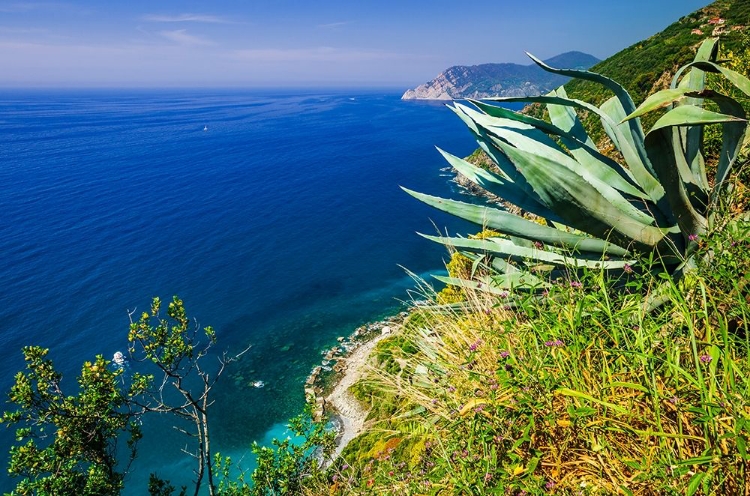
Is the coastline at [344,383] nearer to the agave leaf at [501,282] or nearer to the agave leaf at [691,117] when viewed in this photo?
the agave leaf at [501,282]

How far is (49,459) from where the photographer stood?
7.05 meters

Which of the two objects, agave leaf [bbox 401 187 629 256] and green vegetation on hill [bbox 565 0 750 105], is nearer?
agave leaf [bbox 401 187 629 256]

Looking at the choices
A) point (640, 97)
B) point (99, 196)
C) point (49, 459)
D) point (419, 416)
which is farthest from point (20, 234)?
point (640, 97)

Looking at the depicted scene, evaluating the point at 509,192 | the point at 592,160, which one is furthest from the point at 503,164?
the point at 592,160

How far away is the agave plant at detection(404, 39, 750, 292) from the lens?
2557mm

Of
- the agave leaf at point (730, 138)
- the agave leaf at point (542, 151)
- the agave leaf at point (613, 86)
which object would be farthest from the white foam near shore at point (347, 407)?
the agave leaf at point (730, 138)

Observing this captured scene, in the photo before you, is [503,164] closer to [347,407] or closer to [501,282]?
[501,282]

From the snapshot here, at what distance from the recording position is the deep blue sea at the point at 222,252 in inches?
1006

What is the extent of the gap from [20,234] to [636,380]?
195 ft

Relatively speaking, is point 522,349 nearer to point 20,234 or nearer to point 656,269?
point 656,269

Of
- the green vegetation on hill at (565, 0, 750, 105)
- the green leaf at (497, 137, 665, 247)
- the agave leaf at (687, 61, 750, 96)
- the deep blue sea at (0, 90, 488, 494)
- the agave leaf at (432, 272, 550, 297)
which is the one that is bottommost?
the deep blue sea at (0, 90, 488, 494)

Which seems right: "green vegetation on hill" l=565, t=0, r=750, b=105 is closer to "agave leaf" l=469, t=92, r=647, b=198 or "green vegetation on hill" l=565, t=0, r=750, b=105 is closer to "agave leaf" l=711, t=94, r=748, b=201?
"agave leaf" l=469, t=92, r=647, b=198

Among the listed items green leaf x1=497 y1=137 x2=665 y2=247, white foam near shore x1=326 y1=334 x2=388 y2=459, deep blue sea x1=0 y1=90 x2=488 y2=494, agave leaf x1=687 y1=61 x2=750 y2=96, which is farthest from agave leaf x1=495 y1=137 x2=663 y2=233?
deep blue sea x1=0 y1=90 x2=488 y2=494

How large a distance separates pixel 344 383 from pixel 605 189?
22854 millimetres
